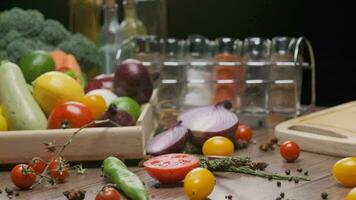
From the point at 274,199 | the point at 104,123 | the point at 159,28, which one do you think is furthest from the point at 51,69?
the point at 274,199

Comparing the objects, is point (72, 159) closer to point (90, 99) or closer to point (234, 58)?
point (90, 99)

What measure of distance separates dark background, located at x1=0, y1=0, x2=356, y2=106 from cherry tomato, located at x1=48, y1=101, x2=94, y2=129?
97 centimetres

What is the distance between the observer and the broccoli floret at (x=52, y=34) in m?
2.38

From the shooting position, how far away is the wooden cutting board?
1.61 m

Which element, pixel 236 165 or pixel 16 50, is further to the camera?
pixel 16 50

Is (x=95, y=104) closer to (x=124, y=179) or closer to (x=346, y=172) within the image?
(x=124, y=179)

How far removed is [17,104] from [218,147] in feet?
1.46

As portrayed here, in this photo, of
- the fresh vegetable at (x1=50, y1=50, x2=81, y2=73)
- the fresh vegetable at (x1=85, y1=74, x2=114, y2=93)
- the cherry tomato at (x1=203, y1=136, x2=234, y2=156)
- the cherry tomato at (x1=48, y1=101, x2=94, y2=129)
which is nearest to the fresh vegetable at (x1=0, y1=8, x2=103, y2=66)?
the fresh vegetable at (x1=50, y1=50, x2=81, y2=73)

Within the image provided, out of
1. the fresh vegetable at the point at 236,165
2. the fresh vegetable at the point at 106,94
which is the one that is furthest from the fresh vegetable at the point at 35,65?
the fresh vegetable at the point at 236,165

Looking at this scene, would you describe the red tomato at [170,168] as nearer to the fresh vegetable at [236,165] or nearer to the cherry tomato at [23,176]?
the fresh vegetable at [236,165]

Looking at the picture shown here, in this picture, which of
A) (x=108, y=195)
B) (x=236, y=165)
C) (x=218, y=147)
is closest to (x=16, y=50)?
(x=218, y=147)

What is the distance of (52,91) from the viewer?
168 centimetres

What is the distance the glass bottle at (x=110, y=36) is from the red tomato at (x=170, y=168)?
3.15 feet

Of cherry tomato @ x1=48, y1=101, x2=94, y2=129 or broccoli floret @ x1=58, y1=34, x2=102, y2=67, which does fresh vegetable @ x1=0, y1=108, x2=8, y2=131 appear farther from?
broccoli floret @ x1=58, y1=34, x2=102, y2=67
